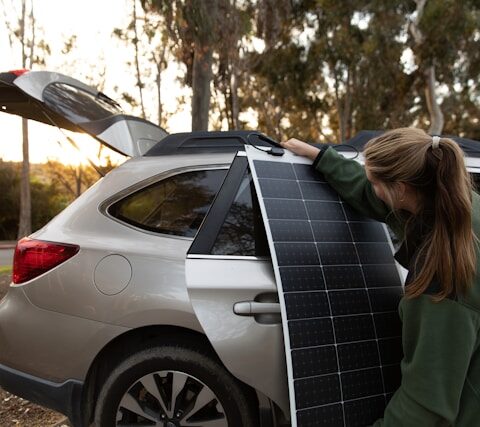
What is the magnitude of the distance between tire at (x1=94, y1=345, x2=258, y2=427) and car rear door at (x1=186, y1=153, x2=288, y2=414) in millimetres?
186

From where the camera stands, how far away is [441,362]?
130 centimetres

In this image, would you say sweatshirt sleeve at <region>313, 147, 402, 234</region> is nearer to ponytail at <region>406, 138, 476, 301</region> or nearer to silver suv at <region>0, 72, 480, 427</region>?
silver suv at <region>0, 72, 480, 427</region>

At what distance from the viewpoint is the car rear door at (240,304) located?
6.43 feet

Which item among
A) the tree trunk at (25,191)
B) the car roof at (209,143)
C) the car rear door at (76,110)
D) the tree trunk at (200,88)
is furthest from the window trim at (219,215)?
the tree trunk at (25,191)

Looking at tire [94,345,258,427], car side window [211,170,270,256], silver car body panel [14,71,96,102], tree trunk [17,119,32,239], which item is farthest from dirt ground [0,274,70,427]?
tree trunk [17,119,32,239]

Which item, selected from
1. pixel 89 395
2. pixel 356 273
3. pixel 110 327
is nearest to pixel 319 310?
pixel 356 273

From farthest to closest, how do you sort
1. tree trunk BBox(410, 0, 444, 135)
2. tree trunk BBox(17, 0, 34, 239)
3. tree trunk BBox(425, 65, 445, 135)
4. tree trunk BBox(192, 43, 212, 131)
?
1. tree trunk BBox(17, 0, 34, 239)
2. tree trunk BBox(425, 65, 445, 135)
3. tree trunk BBox(410, 0, 444, 135)
4. tree trunk BBox(192, 43, 212, 131)

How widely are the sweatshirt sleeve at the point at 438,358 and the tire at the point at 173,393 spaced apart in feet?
3.03

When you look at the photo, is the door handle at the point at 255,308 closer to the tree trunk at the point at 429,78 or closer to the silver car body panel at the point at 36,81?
the silver car body panel at the point at 36,81

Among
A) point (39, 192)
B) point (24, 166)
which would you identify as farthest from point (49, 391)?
point (39, 192)

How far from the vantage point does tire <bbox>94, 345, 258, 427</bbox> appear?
2102 millimetres

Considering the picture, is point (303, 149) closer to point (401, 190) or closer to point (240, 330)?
point (401, 190)

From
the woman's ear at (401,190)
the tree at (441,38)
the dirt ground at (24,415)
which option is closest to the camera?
the woman's ear at (401,190)

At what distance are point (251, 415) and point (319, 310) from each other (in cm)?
67
